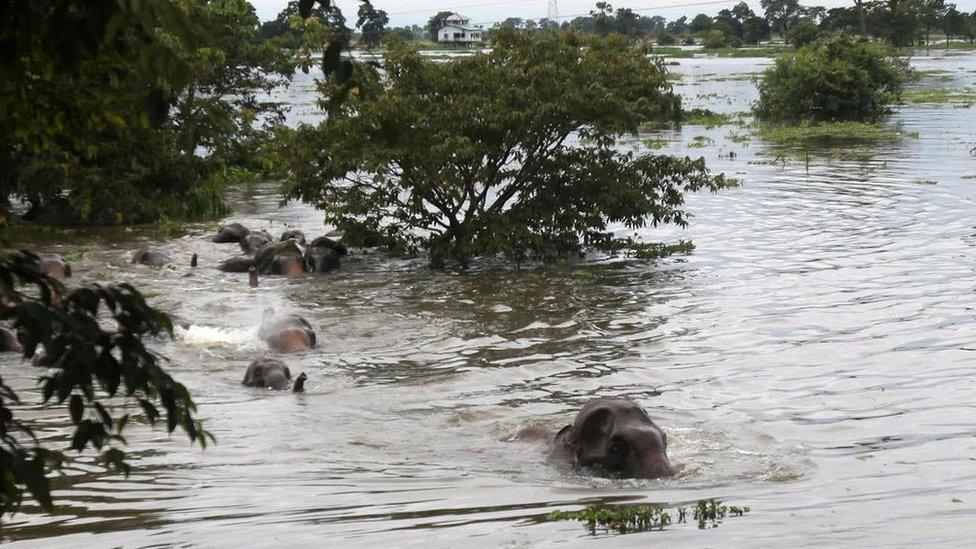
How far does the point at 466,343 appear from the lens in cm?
1456

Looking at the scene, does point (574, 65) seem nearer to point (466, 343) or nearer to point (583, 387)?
point (466, 343)

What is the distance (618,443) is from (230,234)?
14847 millimetres

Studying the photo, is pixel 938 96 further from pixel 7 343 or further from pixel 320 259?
pixel 7 343

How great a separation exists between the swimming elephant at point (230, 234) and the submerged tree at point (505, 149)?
2956 mm

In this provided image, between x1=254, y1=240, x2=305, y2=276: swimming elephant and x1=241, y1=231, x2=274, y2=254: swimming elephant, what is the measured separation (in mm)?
1091

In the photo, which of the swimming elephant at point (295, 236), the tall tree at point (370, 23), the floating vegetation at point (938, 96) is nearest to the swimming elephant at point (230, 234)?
the swimming elephant at point (295, 236)

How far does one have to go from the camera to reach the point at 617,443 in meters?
8.86

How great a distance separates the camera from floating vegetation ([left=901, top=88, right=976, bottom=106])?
54.7m

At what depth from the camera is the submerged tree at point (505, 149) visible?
1862 centimetres

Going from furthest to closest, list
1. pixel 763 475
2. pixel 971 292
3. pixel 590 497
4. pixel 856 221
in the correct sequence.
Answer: pixel 856 221
pixel 971 292
pixel 763 475
pixel 590 497

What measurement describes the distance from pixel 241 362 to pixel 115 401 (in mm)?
2229

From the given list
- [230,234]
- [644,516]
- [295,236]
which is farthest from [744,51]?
[644,516]

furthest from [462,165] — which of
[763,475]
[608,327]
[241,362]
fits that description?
[763,475]

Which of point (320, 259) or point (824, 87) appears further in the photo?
point (824, 87)
